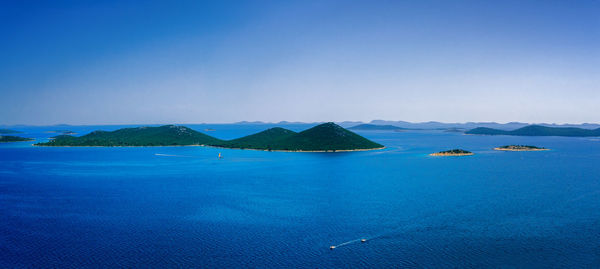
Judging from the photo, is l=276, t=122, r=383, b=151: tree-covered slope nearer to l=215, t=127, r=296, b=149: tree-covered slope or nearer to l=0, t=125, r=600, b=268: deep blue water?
l=215, t=127, r=296, b=149: tree-covered slope

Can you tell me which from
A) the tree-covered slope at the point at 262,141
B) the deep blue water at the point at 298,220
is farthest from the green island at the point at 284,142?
the deep blue water at the point at 298,220

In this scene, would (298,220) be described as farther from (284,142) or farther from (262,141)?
(262,141)

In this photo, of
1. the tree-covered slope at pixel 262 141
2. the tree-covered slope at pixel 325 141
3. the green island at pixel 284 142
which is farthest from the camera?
the tree-covered slope at pixel 262 141

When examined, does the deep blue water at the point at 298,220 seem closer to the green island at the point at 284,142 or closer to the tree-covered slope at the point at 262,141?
the green island at the point at 284,142

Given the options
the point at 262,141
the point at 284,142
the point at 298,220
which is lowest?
the point at 298,220

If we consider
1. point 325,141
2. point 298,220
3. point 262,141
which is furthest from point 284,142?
point 298,220

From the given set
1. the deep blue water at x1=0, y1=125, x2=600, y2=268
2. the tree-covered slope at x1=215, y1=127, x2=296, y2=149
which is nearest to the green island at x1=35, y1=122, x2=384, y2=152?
the tree-covered slope at x1=215, y1=127, x2=296, y2=149

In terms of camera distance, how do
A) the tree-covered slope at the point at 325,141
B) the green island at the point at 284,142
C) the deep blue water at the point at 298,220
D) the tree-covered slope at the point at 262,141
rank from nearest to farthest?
the deep blue water at the point at 298,220 → the tree-covered slope at the point at 325,141 → the green island at the point at 284,142 → the tree-covered slope at the point at 262,141

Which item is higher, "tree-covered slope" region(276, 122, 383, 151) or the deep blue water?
"tree-covered slope" region(276, 122, 383, 151)
